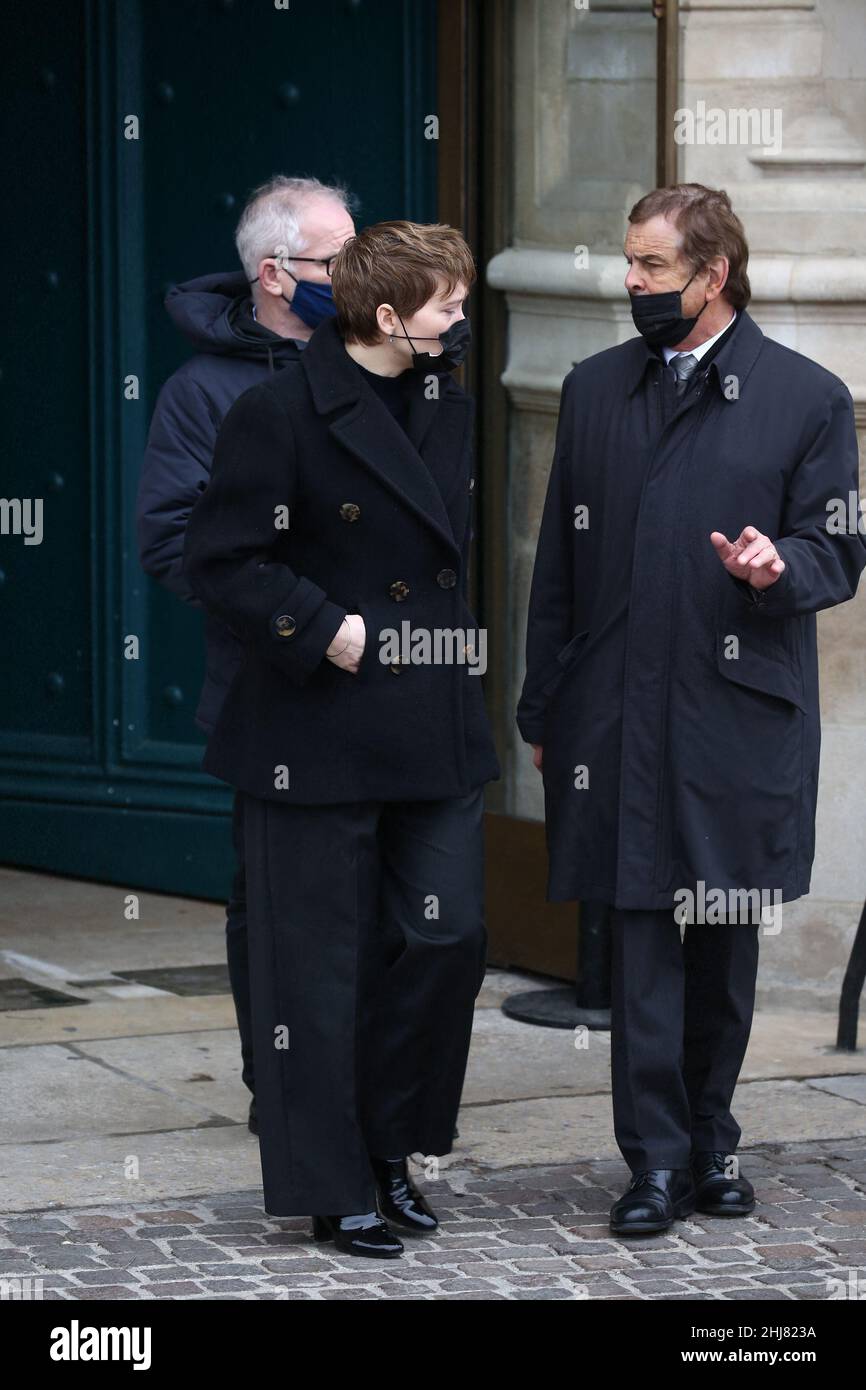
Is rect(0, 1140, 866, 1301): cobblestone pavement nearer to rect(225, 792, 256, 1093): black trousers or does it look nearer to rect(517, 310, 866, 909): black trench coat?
rect(225, 792, 256, 1093): black trousers

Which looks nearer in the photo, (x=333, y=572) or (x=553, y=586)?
(x=333, y=572)

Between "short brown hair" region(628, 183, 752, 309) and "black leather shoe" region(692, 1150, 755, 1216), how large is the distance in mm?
1603

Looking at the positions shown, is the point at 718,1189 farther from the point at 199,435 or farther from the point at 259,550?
the point at 199,435

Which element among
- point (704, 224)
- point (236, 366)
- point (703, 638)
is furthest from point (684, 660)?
point (236, 366)

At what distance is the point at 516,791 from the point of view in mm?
7363

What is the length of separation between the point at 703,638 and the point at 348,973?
88 cm

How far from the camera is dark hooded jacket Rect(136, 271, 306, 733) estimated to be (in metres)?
5.61

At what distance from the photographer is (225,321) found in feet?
18.8

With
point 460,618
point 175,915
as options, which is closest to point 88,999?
point 175,915

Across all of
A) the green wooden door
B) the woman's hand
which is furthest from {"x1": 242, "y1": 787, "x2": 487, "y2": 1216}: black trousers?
the green wooden door

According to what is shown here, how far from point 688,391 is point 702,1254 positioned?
155 cm

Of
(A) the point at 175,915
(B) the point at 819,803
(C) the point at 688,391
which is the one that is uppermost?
(C) the point at 688,391

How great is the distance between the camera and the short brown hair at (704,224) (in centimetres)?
510
